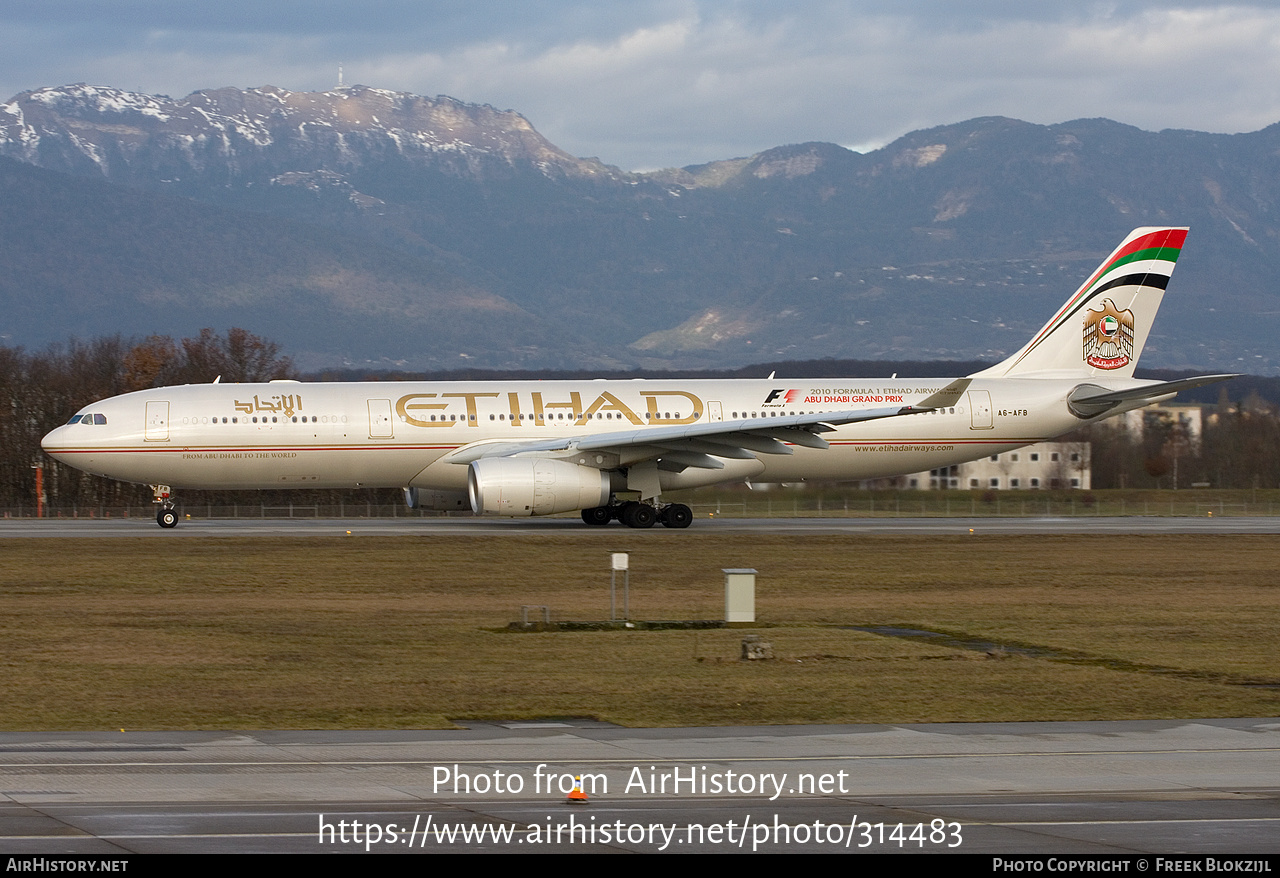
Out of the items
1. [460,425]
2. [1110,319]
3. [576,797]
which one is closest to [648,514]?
[460,425]

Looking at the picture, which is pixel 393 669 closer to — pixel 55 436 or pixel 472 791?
pixel 472 791

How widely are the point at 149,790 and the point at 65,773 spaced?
115 cm

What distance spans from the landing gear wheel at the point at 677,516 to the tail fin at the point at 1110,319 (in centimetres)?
1020

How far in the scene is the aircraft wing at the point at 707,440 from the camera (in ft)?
127

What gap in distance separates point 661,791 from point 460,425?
100ft

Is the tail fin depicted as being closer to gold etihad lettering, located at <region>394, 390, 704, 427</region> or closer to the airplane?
the airplane

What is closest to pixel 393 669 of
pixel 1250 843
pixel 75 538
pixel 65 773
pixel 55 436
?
pixel 65 773

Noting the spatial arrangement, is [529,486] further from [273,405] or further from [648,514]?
[273,405]

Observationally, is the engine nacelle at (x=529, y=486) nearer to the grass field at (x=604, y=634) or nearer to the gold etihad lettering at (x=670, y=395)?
the grass field at (x=604, y=634)

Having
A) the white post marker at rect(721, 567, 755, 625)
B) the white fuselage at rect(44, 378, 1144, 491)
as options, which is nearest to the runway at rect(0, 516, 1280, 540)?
the white fuselage at rect(44, 378, 1144, 491)

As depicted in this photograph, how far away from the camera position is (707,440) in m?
39.5

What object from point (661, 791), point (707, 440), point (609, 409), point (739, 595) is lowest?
point (661, 791)

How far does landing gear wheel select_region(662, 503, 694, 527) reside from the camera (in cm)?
4191

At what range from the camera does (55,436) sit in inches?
1647
